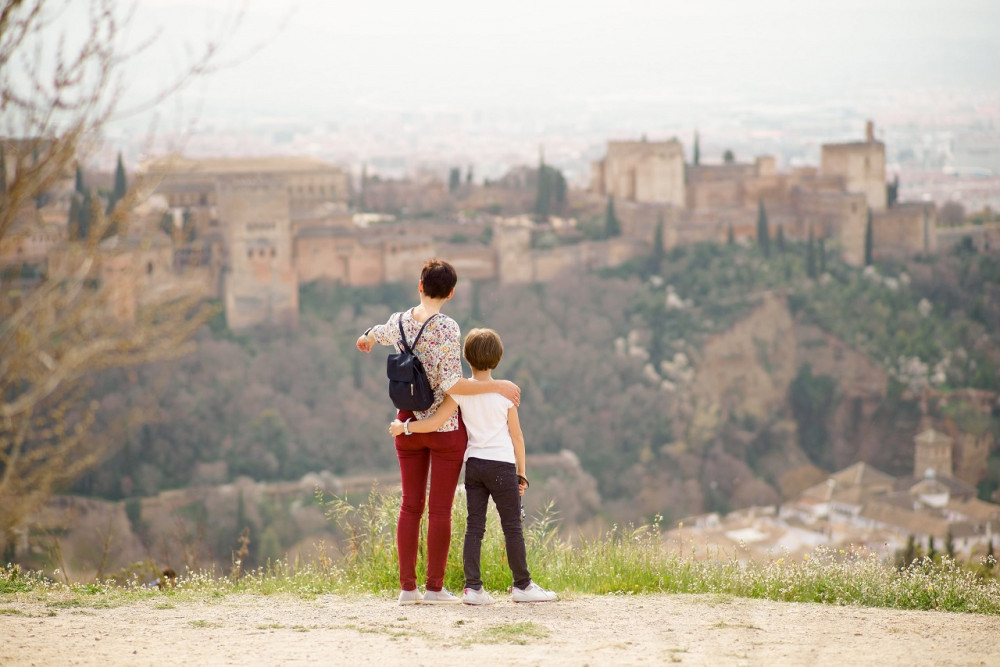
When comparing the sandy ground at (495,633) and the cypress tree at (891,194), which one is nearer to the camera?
the sandy ground at (495,633)

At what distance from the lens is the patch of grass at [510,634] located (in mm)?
3668

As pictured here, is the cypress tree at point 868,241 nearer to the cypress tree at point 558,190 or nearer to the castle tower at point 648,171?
the castle tower at point 648,171

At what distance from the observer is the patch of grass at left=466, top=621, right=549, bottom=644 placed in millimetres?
3668

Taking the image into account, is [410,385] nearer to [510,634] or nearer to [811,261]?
[510,634]

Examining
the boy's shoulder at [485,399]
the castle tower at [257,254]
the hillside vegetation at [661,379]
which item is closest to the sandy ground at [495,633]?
the boy's shoulder at [485,399]

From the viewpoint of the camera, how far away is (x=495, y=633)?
3752mm

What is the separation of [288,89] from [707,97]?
2006 centimetres

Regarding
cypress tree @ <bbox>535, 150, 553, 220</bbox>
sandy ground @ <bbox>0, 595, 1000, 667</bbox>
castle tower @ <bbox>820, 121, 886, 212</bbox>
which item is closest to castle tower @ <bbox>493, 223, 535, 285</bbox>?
cypress tree @ <bbox>535, 150, 553, 220</bbox>

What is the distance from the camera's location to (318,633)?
380 centimetres

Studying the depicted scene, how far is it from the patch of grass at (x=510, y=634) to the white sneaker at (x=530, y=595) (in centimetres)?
32

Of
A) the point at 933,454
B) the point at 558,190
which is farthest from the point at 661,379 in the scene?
the point at 558,190

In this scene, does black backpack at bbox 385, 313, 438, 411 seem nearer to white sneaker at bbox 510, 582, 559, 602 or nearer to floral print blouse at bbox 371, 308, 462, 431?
floral print blouse at bbox 371, 308, 462, 431

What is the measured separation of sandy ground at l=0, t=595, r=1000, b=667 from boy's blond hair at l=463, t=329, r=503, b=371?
2.77ft

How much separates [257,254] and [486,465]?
80.7 ft
